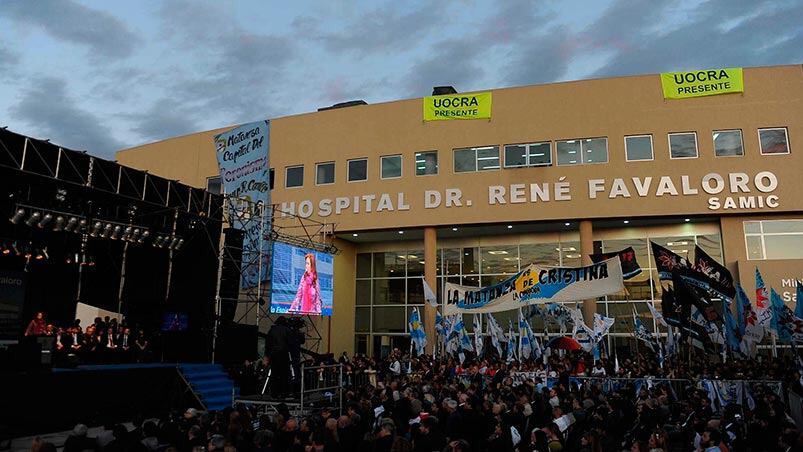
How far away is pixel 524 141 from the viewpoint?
1022 inches

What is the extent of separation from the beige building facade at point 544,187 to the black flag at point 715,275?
9349 millimetres

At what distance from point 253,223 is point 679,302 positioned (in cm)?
1711

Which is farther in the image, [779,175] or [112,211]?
[779,175]

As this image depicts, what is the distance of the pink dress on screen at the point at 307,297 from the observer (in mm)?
21541

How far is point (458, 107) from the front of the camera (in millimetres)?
27031

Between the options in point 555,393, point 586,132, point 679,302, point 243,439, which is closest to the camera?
point 243,439

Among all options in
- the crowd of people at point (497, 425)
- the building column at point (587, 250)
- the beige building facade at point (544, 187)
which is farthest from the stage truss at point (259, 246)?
the building column at point (587, 250)

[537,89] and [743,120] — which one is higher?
[537,89]

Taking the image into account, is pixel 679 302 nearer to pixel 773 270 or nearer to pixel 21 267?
pixel 773 270

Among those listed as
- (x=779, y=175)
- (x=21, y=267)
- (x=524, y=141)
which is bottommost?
(x=21, y=267)

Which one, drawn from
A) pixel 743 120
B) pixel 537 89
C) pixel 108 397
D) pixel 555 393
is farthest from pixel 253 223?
pixel 743 120

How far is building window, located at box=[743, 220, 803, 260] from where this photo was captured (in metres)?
23.5

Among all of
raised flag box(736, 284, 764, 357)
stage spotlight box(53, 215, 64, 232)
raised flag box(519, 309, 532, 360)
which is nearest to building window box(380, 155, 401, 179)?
raised flag box(519, 309, 532, 360)

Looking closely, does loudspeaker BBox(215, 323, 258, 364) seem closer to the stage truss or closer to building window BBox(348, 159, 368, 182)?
the stage truss
